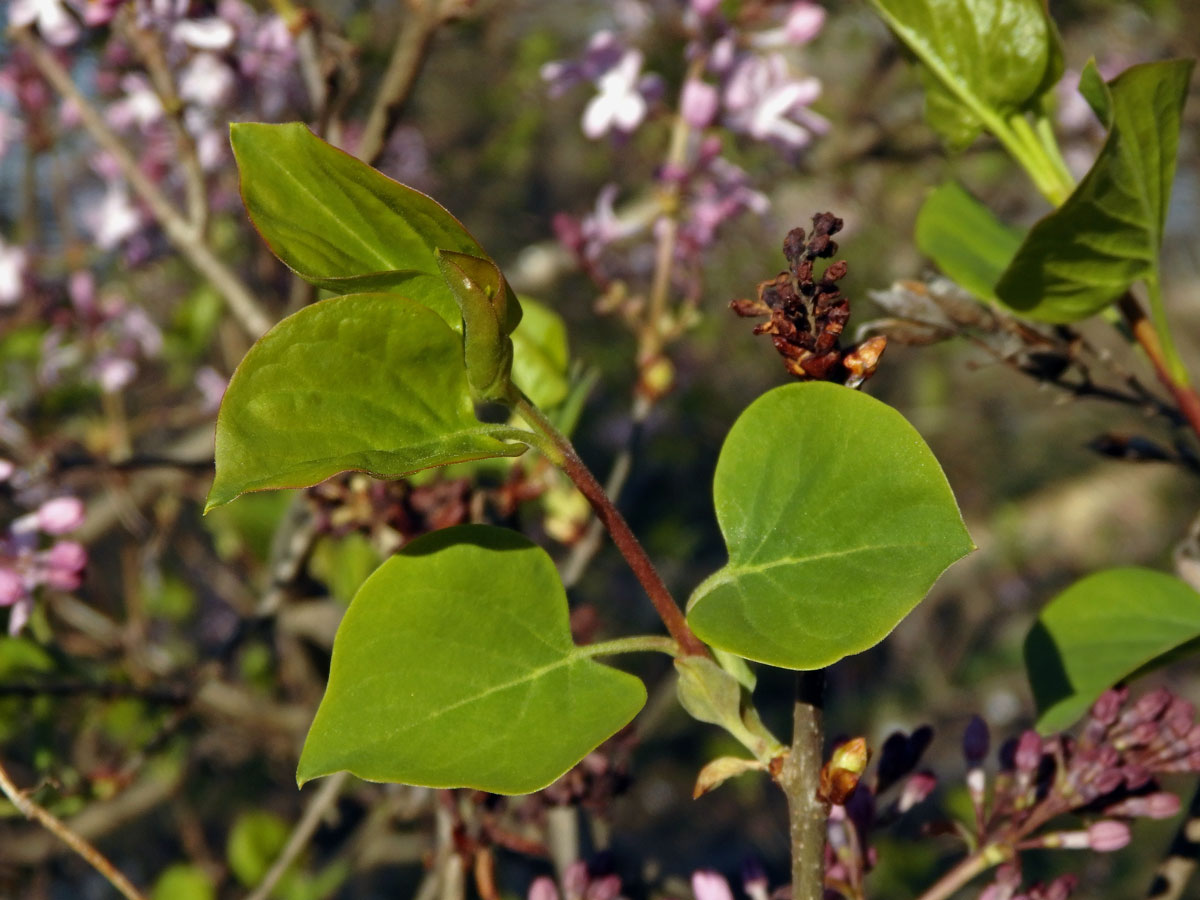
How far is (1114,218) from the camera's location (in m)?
0.47

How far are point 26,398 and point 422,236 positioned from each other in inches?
45.8

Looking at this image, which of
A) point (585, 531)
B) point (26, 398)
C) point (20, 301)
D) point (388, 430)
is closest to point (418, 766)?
point (388, 430)

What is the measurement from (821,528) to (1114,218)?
23cm

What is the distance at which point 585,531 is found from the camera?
873 millimetres

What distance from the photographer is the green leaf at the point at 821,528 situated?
12.7 inches

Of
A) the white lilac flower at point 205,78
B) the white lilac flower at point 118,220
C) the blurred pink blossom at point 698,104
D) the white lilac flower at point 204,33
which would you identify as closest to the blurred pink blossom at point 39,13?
the white lilac flower at point 204,33

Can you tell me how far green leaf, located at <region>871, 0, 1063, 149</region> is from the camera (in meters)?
0.51

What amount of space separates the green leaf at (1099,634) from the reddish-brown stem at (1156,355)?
0.31 ft

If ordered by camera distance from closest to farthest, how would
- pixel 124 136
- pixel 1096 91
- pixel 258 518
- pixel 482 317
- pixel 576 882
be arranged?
pixel 482 317
pixel 1096 91
pixel 576 882
pixel 258 518
pixel 124 136

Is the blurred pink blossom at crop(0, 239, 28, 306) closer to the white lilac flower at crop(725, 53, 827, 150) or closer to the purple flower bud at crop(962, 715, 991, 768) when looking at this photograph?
the white lilac flower at crop(725, 53, 827, 150)

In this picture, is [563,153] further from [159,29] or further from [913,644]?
[159,29]

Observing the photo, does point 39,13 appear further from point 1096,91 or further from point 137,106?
point 1096,91

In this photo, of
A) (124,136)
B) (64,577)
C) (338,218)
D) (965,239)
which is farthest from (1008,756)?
(124,136)

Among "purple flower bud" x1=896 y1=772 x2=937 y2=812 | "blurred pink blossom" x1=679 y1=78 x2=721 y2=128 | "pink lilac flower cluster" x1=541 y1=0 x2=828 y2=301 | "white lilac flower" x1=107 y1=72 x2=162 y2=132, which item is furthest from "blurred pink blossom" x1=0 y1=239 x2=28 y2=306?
"purple flower bud" x1=896 y1=772 x2=937 y2=812
